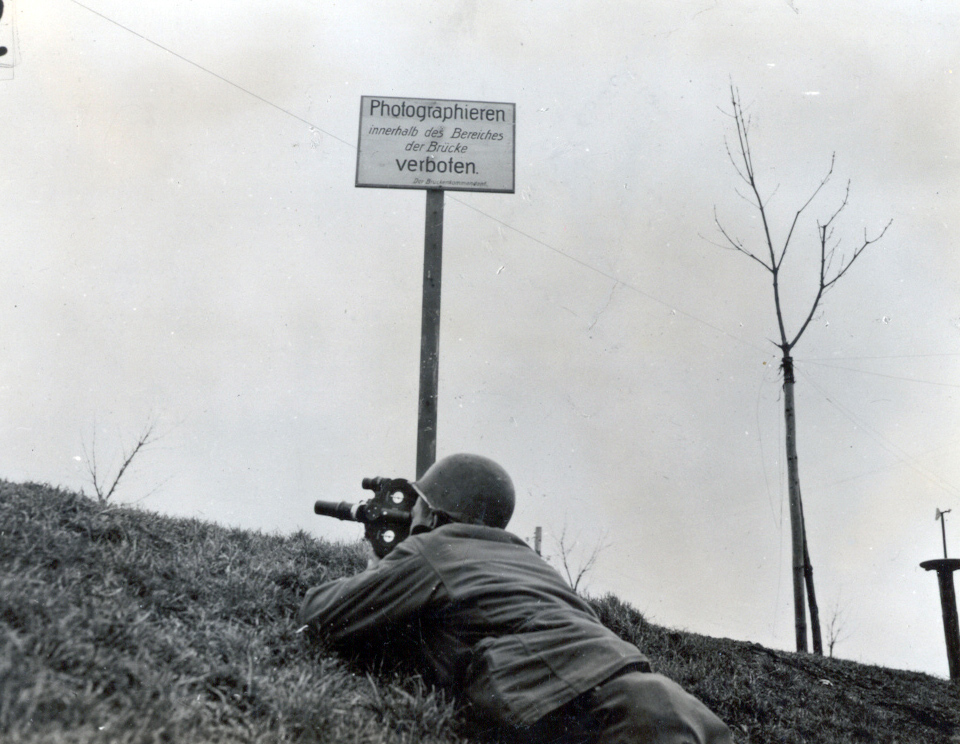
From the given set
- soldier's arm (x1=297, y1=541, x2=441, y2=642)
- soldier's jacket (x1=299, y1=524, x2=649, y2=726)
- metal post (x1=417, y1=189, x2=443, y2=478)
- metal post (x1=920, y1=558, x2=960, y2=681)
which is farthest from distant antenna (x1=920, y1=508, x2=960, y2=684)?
soldier's arm (x1=297, y1=541, x2=441, y2=642)

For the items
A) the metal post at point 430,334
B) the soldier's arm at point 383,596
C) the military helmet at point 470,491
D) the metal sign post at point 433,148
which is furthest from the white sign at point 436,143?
the soldier's arm at point 383,596

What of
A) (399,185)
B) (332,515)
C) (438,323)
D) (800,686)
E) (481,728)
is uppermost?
(399,185)

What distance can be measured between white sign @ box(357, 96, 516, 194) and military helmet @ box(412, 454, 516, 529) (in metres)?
2.58

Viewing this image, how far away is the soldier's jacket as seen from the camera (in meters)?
3.12

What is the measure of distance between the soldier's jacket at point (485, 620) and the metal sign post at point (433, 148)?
240 centimetres

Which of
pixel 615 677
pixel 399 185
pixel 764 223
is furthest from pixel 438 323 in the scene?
pixel 764 223

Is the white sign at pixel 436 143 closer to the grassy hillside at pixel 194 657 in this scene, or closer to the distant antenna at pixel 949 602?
the grassy hillside at pixel 194 657

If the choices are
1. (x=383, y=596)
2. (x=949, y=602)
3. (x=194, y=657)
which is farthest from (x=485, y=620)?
(x=949, y=602)

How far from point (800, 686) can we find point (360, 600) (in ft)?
13.6

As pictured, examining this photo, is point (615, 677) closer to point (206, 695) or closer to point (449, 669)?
point (449, 669)

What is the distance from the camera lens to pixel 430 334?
5.78 metres

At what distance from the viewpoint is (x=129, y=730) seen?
2383 mm

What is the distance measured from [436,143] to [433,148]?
41 millimetres

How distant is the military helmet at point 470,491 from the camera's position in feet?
12.4
